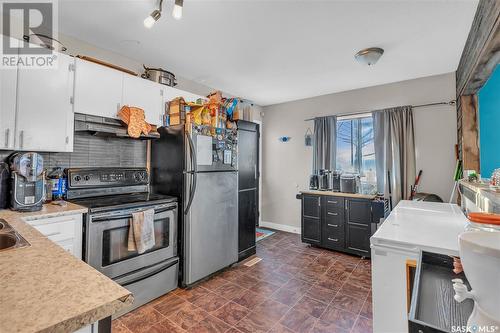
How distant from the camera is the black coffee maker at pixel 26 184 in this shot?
6.00 ft

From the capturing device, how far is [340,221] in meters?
3.64

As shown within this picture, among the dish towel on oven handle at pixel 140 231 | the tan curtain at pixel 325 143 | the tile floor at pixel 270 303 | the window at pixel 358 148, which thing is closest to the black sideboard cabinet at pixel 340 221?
the tile floor at pixel 270 303

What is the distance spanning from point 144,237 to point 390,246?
1.99 meters

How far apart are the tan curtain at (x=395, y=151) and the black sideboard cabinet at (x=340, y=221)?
18.7 inches

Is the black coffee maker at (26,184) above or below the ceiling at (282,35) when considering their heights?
below

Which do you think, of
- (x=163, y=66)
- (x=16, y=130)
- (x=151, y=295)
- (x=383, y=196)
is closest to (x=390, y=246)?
(x=151, y=295)

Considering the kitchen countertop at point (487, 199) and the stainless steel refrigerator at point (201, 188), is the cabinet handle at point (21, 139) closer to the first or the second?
the stainless steel refrigerator at point (201, 188)

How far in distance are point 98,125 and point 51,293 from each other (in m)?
1.97

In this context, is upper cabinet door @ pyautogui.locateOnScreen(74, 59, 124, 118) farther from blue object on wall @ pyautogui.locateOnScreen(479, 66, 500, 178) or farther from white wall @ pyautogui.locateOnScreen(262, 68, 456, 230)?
blue object on wall @ pyautogui.locateOnScreen(479, 66, 500, 178)

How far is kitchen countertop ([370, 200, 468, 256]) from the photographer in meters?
1.35

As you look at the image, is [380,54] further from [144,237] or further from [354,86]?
[144,237]

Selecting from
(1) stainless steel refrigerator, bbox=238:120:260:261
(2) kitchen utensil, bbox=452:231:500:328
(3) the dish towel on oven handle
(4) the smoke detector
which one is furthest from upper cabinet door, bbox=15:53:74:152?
(4) the smoke detector

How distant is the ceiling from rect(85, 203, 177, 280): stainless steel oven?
172 centimetres

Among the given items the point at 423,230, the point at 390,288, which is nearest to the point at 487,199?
the point at 423,230
